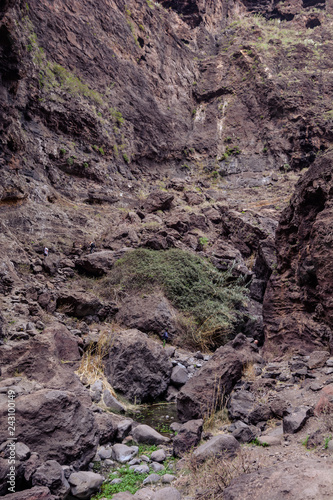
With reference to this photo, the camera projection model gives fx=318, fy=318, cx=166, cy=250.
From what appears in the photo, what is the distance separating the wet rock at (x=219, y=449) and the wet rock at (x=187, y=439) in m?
0.42

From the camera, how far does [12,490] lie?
8.01 feet

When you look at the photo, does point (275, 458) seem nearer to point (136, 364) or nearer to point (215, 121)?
point (136, 364)

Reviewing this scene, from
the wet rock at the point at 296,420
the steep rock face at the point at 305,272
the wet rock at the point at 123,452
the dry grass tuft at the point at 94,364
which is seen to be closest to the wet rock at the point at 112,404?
the dry grass tuft at the point at 94,364

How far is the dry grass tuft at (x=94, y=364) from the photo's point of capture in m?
5.52

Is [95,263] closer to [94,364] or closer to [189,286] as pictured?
[189,286]

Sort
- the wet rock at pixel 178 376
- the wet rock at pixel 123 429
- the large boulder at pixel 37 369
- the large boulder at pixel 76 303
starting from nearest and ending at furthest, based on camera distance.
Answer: the wet rock at pixel 123 429, the large boulder at pixel 37 369, the wet rock at pixel 178 376, the large boulder at pixel 76 303

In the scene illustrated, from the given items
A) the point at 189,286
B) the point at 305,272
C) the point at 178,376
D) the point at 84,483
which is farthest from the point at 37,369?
the point at 189,286

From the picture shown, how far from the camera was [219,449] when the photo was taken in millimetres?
3133

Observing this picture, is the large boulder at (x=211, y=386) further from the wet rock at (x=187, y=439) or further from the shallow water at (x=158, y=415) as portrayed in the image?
the wet rock at (x=187, y=439)

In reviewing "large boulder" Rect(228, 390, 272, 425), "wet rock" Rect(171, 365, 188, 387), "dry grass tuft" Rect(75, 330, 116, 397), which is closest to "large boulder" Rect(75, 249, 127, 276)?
"dry grass tuft" Rect(75, 330, 116, 397)

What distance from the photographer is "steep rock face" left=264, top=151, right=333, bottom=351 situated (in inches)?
229

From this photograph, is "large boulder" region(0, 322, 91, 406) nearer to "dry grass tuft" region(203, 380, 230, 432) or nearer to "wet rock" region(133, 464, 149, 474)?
"wet rock" region(133, 464, 149, 474)

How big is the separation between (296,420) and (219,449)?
872mm

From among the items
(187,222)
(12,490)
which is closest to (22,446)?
(12,490)
